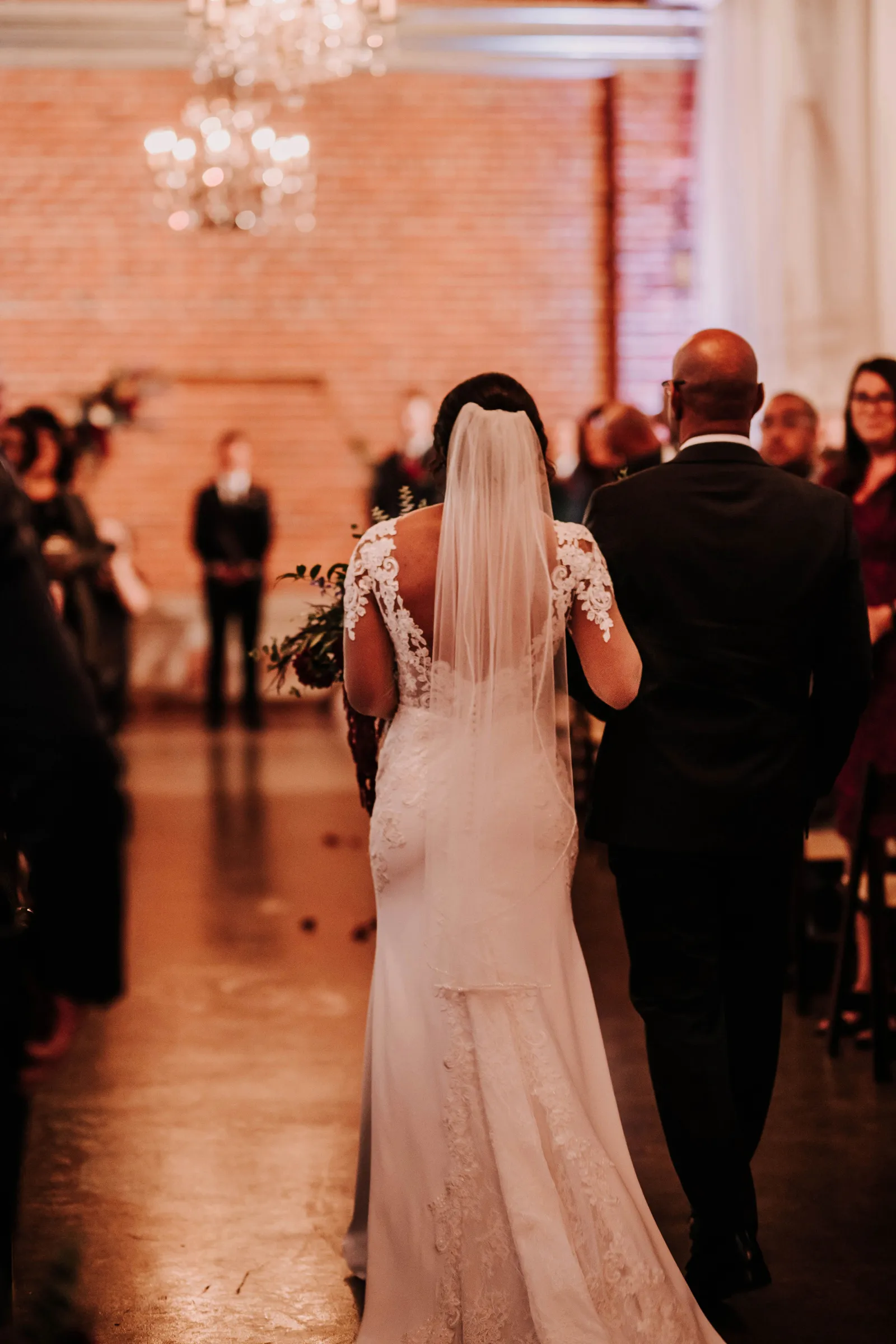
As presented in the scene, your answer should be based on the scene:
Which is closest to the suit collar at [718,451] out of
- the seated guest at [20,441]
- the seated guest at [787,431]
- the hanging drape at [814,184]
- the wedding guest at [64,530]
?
the seated guest at [787,431]

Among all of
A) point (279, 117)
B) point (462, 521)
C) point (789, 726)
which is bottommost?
point (789, 726)

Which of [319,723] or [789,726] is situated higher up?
[789,726]

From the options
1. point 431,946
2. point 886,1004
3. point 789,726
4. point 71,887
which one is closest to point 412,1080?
point 431,946

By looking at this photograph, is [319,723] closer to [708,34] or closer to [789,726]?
[708,34]

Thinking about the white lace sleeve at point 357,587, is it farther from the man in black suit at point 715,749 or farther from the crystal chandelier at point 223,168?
the crystal chandelier at point 223,168

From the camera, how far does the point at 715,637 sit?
283 cm

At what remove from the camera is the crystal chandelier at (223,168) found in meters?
9.54

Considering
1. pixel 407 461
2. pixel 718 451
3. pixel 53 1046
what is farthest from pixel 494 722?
pixel 407 461

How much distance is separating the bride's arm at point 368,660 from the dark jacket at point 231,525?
29.4ft

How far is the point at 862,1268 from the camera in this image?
3.00 metres

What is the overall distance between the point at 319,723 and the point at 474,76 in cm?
507

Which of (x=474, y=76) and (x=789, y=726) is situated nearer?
(x=789, y=726)

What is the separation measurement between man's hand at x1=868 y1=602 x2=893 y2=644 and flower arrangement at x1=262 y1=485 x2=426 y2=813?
1.57 m

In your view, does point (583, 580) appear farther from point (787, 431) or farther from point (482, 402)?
point (787, 431)
